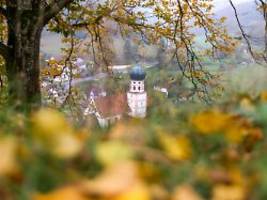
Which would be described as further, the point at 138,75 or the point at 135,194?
the point at 138,75

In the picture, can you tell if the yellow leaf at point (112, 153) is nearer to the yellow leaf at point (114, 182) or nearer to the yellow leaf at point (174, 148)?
the yellow leaf at point (114, 182)

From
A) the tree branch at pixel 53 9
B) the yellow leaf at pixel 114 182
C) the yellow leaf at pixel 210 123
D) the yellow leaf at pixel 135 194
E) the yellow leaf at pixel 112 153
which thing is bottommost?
the yellow leaf at pixel 135 194

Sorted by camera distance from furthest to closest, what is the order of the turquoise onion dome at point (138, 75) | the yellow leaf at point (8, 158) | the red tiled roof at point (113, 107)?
1. the turquoise onion dome at point (138, 75)
2. the red tiled roof at point (113, 107)
3. the yellow leaf at point (8, 158)

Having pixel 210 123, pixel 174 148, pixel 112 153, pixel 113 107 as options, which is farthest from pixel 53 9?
pixel 112 153

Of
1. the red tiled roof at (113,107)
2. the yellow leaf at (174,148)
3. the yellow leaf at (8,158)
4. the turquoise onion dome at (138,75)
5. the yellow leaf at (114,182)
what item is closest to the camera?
the yellow leaf at (114,182)

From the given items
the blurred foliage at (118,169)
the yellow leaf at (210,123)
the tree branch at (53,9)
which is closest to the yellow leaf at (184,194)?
the blurred foliage at (118,169)

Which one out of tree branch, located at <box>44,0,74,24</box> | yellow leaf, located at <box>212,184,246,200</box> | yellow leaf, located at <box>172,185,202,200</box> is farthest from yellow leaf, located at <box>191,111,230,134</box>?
tree branch, located at <box>44,0,74,24</box>

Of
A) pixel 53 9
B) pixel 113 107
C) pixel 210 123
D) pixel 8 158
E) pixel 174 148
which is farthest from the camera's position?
pixel 53 9

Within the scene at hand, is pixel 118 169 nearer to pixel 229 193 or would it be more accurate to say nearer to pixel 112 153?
pixel 112 153

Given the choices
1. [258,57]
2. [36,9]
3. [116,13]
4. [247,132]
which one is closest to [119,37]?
[116,13]

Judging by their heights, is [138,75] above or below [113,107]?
above

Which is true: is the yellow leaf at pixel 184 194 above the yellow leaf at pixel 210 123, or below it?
→ below

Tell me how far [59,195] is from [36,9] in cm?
810

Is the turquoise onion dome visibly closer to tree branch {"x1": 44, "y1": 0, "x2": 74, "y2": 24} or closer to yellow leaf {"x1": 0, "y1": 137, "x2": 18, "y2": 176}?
tree branch {"x1": 44, "y1": 0, "x2": 74, "y2": 24}
